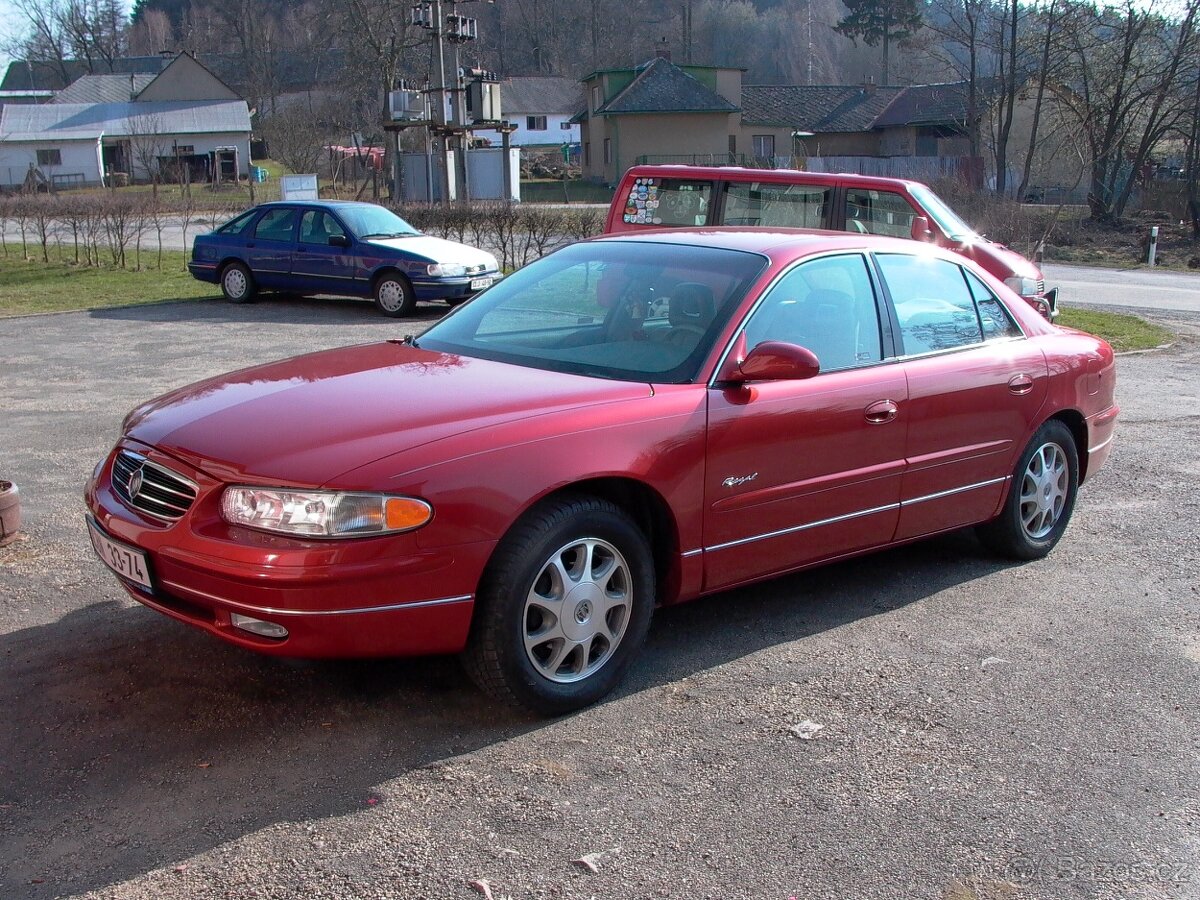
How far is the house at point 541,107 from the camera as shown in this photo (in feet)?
300

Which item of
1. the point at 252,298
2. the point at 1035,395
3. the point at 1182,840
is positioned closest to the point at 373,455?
the point at 1182,840

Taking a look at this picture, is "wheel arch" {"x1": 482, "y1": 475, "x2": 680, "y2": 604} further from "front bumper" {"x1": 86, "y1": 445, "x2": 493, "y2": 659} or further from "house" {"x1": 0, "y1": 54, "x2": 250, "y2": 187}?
"house" {"x1": 0, "y1": 54, "x2": 250, "y2": 187}

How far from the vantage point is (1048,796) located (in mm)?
3666

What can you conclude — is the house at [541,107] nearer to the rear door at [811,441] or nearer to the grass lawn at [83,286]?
the grass lawn at [83,286]

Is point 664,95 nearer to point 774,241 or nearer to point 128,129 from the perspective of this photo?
point 128,129

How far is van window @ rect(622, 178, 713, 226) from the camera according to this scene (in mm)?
11828

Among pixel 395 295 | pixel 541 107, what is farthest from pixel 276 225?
pixel 541 107

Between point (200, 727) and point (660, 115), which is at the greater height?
point (660, 115)

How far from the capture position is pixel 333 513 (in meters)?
3.64

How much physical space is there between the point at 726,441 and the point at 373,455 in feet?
4.54

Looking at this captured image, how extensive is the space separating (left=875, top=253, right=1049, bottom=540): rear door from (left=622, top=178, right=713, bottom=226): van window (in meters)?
6.27

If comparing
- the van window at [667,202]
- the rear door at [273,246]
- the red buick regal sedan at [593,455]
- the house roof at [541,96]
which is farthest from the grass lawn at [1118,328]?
the house roof at [541,96]

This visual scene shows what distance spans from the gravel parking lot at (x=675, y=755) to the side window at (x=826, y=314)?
3.83 feet

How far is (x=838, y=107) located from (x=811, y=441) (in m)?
70.4
